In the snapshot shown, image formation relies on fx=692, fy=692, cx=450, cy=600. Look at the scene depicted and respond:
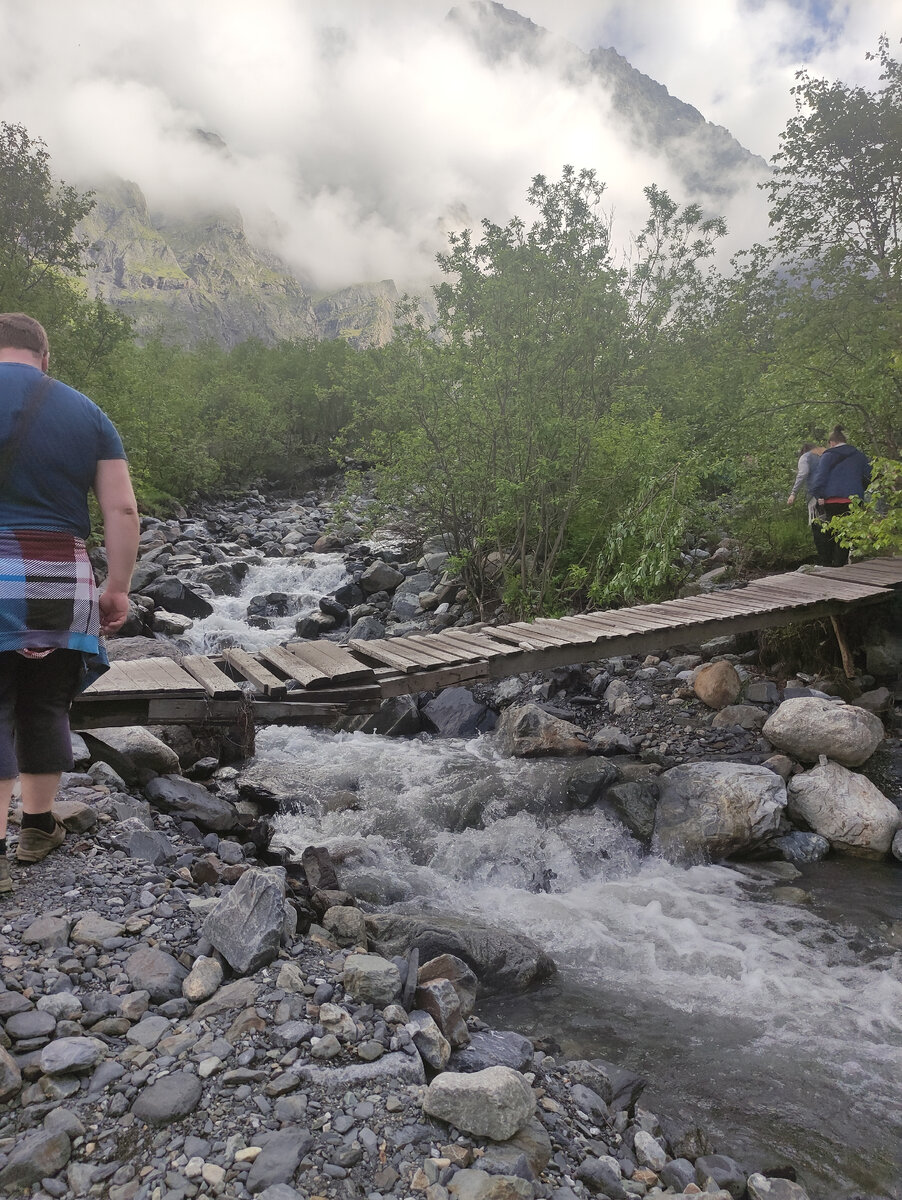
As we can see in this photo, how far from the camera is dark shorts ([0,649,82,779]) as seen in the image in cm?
304

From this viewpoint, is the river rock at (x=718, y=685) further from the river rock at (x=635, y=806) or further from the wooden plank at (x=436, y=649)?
the wooden plank at (x=436, y=649)

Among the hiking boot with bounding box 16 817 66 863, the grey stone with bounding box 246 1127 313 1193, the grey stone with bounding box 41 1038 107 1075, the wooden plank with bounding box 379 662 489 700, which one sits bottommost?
the grey stone with bounding box 246 1127 313 1193

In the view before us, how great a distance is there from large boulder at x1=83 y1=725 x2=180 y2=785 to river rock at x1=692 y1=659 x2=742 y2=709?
20.1 feet

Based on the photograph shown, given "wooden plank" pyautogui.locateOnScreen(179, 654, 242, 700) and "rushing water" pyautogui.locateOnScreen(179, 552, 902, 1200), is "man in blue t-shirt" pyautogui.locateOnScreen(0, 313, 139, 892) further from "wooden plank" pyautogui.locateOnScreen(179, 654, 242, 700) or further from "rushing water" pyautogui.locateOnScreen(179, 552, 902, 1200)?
"rushing water" pyautogui.locateOnScreen(179, 552, 902, 1200)

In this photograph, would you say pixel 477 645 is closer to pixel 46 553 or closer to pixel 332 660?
pixel 332 660

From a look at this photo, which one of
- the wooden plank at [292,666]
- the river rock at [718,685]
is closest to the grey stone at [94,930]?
the wooden plank at [292,666]

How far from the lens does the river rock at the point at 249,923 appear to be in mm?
3072

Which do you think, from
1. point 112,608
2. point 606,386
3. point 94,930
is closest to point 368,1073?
point 94,930

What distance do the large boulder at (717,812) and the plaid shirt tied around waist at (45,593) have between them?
201 inches

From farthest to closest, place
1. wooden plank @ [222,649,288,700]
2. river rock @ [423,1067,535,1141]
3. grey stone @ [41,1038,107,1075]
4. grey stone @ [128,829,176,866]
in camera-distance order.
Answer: wooden plank @ [222,649,288,700] < grey stone @ [128,829,176,866] < river rock @ [423,1067,535,1141] < grey stone @ [41,1038,107,1075]

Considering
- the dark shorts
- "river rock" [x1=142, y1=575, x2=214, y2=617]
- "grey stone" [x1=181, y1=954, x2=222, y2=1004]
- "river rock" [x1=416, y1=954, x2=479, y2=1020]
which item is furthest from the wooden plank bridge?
"river rock" [x1=142, y1=575, x2=214, y2=617]

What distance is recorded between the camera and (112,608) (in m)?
3.22

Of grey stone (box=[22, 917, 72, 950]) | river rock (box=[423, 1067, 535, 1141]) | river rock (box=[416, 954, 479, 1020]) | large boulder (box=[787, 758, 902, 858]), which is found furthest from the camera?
large boulder (box=[787, 758, 902, 858])

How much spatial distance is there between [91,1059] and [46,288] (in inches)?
707
